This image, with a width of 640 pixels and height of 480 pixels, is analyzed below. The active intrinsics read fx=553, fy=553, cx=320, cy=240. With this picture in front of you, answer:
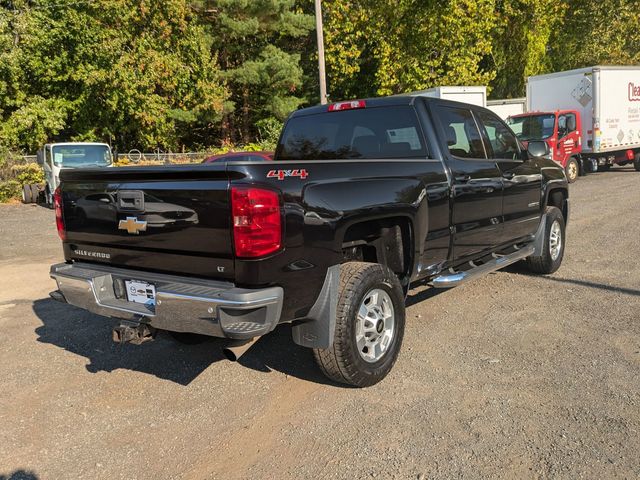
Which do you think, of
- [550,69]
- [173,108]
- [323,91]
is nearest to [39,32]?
[173,108]

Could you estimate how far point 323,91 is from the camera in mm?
17609

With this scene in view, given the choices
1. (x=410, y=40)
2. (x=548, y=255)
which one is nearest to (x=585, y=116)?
(x=410, y=40)

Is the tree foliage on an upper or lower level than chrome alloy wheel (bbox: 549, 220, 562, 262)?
upper

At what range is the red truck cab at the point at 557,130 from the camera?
55.9 ft

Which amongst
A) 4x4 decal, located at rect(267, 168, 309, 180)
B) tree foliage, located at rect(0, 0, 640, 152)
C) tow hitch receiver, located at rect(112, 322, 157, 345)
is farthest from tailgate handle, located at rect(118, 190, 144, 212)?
tree foliage, located at rect(0, 0, 640, 152)

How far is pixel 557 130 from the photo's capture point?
56.1ft

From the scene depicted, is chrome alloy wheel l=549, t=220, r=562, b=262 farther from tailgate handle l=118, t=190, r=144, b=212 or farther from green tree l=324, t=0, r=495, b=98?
green tree l=324, t=0, r=495, b=98

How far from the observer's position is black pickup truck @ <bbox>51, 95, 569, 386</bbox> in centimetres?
307

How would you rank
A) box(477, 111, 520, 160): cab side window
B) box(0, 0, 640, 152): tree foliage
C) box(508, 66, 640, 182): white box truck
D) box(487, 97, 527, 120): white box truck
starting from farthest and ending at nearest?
box(487, 97, 527, 120): white box truck → box(0, 0, 640, 152): tree foliage → box(508, 66, 640, 182): white box truck → box(477, 111, 520, 160): cab side window

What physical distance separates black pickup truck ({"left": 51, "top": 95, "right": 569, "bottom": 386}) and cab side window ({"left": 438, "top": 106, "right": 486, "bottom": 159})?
0.06ft

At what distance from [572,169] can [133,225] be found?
57.2 ft

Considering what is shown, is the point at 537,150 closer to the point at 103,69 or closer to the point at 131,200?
the point at 131,200

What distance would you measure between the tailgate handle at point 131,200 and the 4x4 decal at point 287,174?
0.88 m

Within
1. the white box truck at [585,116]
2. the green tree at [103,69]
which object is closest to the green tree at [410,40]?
the white box truck at [585,116]
